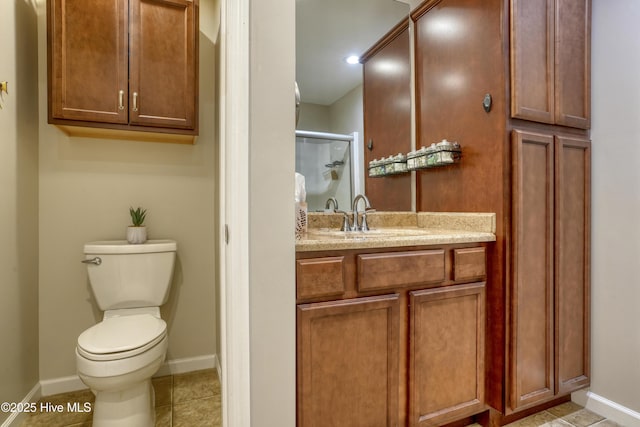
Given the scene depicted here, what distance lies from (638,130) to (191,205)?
94.6 inches

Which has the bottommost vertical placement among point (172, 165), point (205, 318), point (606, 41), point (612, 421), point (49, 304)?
point (612, 421)

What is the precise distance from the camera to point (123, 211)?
1949 mm

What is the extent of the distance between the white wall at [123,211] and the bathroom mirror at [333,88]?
690 millimetres

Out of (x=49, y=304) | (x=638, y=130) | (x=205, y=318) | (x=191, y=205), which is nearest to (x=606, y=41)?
(x=638, y=130)

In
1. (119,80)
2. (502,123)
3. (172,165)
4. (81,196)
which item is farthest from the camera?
(172,165)

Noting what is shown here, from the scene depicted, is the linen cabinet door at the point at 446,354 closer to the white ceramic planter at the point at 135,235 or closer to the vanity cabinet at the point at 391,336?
the vanity cabinet at the point at 391,336

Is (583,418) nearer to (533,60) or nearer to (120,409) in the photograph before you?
(533,60)

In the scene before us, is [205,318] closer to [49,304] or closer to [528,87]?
[49,304]

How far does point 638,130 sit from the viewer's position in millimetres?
1471

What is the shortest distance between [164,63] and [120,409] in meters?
1.74

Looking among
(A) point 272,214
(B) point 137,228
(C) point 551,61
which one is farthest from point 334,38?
(B) point 137,228

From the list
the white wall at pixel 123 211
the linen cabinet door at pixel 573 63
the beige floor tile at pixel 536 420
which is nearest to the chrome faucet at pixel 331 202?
the white wall at pixel 123 211

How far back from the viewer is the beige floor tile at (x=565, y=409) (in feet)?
5.25

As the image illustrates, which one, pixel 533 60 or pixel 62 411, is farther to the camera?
pixel 62 411
